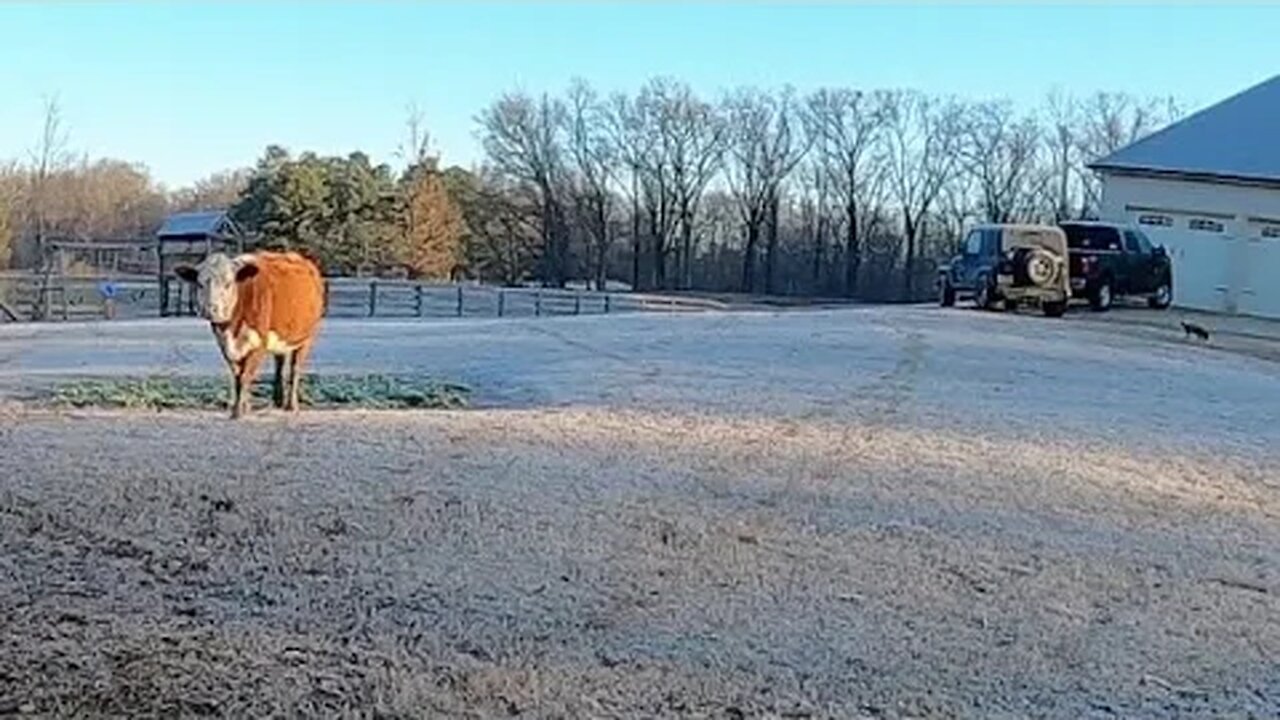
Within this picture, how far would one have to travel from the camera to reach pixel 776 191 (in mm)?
71188

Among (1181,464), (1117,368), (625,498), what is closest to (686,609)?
(625,498)

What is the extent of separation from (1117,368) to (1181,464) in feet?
25.6

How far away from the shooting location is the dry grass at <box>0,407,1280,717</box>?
5750mm

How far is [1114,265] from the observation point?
1266 inches

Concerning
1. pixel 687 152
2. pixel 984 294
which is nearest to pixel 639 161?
pixel 687 152

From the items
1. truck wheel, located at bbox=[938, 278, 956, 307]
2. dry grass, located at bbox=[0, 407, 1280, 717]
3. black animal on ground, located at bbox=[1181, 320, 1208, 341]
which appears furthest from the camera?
truck wheel, located at bbox=[938, 278, 956, 307]

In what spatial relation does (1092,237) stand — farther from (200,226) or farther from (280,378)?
(200,226)

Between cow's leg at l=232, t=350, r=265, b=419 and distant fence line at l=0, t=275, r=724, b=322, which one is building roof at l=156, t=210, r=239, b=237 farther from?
cow's leg at l=232, t=350, r=265, b=419

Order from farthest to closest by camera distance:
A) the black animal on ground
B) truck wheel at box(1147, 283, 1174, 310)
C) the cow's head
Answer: truck wheel at box(1147, 283, 1174, 310) < the black animal on ground < the cow's head

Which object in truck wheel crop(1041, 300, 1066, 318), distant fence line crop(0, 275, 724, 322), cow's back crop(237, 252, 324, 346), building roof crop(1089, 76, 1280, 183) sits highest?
building roof crop(1089, 76, 1280, 183)

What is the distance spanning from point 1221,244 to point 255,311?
91.4ft

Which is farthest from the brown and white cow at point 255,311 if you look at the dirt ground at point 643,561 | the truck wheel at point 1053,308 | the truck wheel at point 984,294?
the truck wheel at point 1053,308

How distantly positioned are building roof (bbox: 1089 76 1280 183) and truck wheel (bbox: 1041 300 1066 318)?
872 centimetres

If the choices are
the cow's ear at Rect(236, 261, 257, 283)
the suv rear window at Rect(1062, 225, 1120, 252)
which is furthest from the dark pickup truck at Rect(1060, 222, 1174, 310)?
the cow's ear at Rect(236, 261, 257, 283)
